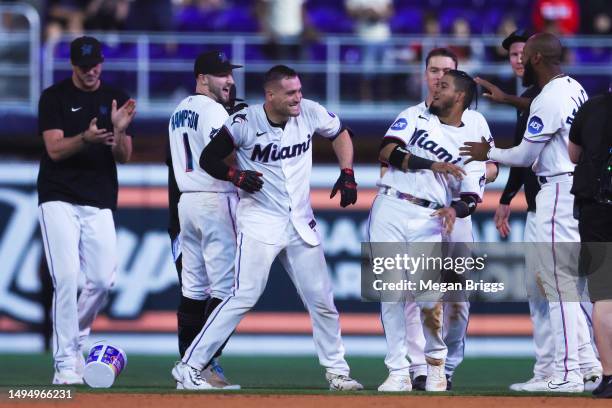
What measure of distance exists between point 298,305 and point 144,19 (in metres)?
4.10

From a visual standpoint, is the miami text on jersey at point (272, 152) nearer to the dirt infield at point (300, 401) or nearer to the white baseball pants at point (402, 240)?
the white baseball pants at point (402, 240)

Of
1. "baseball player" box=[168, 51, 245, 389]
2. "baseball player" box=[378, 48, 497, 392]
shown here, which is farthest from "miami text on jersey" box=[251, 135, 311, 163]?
"baseball player" box=[378, 48, 497, 392]

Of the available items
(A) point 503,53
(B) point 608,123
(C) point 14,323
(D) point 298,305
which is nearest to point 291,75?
(B) point 608,123

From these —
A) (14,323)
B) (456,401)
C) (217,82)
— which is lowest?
(14,323)

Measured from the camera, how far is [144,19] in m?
15.1

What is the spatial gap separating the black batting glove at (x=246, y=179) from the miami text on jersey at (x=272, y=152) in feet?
0.75

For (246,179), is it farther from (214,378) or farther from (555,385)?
(555,385)

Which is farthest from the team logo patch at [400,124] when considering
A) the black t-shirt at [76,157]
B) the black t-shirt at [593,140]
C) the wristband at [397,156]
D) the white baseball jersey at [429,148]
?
the black t-shirt at [76,157]

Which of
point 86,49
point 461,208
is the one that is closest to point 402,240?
point 461,208

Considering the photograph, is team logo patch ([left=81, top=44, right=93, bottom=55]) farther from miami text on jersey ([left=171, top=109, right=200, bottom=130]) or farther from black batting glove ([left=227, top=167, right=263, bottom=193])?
black batting glove ([left=227, top=167, right=263, bottom=193])

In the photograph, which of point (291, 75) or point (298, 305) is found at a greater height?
point (291, 75)

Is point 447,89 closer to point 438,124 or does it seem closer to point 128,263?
point 438,124

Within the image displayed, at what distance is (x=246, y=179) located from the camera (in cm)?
875

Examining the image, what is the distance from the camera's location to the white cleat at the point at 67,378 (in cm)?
948
